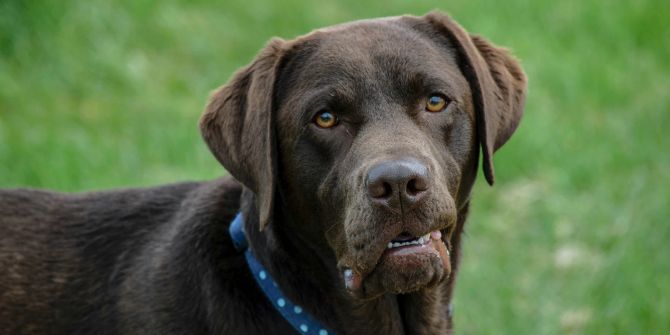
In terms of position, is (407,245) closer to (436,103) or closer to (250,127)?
(436,103)

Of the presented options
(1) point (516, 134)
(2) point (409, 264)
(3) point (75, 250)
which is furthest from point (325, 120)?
(1) point (516, 134)

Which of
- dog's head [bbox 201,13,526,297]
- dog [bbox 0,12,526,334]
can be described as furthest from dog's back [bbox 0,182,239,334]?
dog's head [bbox 201,13,526,297]

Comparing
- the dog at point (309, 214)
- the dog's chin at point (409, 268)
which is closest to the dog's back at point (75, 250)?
the dog at point (309, 214)

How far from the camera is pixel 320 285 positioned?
3945 millimetres

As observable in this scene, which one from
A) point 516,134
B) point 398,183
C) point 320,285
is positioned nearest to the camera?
point 398,183

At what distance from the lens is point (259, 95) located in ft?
12.8

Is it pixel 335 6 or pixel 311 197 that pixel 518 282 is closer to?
pixel 311 197

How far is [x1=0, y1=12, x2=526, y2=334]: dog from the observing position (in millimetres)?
3631

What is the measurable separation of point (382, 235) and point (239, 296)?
0.69 metres

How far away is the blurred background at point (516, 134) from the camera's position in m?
5.80

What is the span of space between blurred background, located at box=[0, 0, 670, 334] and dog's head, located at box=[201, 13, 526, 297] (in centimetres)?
189

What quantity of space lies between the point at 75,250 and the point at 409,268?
1484mm

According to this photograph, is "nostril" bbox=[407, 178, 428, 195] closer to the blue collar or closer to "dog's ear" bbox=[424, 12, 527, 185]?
"dog's ear" bbox=[424, 12, 527, 185]

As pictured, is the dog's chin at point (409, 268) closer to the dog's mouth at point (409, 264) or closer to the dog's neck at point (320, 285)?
the dog's mouth at point (409, 264)
